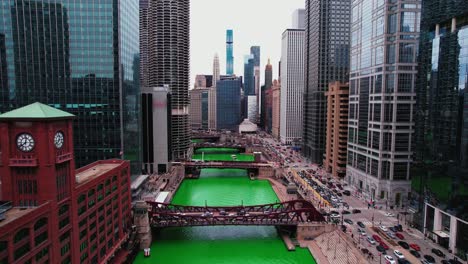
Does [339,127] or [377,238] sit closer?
[377,238]

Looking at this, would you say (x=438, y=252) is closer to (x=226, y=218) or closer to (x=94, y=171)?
(x=226, y=218)

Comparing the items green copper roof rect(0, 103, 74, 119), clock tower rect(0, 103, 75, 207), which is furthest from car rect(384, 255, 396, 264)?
green copper roof rect(0, 103, 74, 119)

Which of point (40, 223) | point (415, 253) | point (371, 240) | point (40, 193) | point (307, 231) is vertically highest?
point (40, 193)

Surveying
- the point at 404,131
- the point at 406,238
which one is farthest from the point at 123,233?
the point at 404,131

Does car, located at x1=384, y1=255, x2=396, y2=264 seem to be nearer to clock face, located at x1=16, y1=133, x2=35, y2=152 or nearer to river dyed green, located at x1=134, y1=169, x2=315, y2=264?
river dyed green, located at x1=134, y1=169, x2=315, y2=264

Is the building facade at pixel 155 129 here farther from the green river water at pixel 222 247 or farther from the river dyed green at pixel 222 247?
the green river water at pixel 222 247

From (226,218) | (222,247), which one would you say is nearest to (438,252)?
(222,247)

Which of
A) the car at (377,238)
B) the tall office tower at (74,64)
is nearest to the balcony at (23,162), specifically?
the tall office tower at (74,64)
